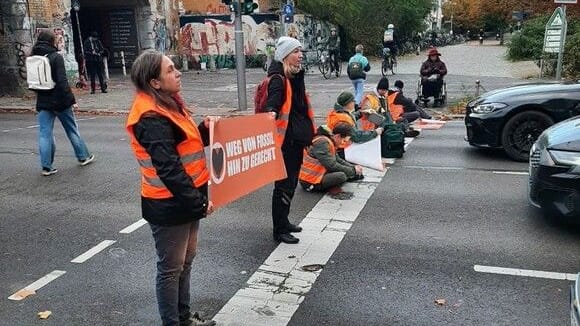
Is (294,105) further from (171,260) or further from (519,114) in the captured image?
(519,114)

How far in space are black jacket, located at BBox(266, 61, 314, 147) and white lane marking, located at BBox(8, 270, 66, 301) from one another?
2186 millimetres

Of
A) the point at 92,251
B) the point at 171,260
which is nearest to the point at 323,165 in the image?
the point at 92,251

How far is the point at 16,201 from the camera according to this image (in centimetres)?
699

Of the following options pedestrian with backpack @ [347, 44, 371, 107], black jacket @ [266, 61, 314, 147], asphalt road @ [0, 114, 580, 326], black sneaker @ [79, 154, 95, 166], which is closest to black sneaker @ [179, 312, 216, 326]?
asphalt road @ [0, 114, 580, 326]

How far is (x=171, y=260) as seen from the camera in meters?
3.38

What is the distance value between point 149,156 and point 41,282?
2.14m

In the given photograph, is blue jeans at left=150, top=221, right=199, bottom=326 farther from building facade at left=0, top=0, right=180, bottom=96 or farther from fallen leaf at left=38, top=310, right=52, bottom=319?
building facade at left=0, top=0, right=180, bottom=96

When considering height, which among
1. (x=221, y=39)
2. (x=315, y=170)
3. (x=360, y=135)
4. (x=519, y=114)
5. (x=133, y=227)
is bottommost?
(x=133, y=227)

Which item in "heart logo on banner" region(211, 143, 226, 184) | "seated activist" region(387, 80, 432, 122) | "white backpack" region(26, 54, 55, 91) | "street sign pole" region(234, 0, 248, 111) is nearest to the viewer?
"heart logo on banner" region(211, 143, 226, 184)

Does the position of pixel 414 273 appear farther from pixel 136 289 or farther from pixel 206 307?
pixel 136 289

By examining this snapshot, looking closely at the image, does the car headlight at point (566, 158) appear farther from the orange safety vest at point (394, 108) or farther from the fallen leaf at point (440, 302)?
the orange safety vest at point (394, 108)

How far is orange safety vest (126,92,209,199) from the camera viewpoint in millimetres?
3124

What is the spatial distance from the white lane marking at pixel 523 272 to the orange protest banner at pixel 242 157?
1.80 meters

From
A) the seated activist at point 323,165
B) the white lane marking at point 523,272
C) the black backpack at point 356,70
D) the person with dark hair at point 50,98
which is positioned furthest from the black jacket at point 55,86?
the black backpack at point 356,70
